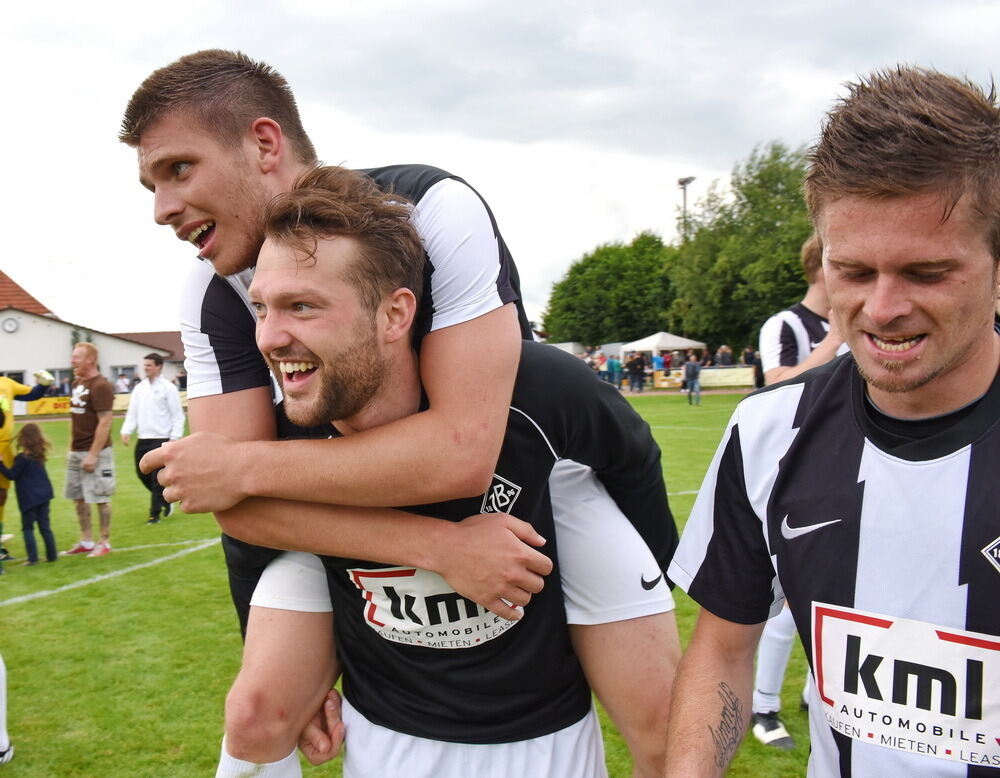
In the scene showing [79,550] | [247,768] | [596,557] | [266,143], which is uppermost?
[266,143]

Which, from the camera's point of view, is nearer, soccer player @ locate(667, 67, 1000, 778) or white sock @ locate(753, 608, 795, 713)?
soccer player @ locate(667, 67, 1000, 778)

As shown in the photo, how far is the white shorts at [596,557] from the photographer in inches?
101

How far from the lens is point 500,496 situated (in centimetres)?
240

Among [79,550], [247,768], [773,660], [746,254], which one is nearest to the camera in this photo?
[247,768]

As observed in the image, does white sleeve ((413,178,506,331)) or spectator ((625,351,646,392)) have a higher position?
white sleeve ((413,178,506,331))

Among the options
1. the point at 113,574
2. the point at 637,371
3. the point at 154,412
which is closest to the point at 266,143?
the point at 113,574

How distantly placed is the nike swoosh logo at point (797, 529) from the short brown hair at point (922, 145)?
59 centimetres

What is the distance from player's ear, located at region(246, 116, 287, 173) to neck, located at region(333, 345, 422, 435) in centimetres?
72

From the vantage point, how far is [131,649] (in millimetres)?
6215

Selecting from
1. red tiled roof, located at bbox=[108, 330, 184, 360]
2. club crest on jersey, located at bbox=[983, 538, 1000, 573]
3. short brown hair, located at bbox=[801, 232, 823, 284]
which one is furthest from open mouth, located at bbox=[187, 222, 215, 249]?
red tiled roof, located at bbox=[108, 330, 184, 360]

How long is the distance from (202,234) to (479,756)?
5.58 feet

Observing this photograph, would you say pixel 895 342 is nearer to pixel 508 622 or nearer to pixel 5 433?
pixel 508 622

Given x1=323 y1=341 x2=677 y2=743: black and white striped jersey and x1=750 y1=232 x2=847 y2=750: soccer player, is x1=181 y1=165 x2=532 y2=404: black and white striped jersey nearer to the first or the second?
x1=323 y1=341 x2=677 y2=743: black and white striped jersey

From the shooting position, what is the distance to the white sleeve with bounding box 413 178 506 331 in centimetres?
218
